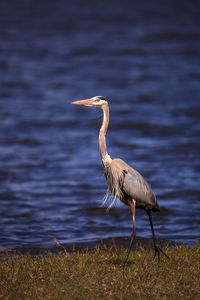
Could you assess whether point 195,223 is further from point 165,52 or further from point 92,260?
point 165,52

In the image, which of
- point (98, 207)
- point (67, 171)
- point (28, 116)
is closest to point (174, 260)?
point (98, 207)

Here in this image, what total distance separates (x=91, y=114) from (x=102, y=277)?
15.8 meters

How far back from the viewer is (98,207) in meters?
11.9

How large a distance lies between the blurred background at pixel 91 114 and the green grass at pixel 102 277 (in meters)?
2.28

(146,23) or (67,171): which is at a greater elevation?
(146,23)

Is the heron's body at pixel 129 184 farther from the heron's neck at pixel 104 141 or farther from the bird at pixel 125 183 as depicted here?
the heron's neck at pixel 104 141

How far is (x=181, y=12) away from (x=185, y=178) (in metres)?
22.1

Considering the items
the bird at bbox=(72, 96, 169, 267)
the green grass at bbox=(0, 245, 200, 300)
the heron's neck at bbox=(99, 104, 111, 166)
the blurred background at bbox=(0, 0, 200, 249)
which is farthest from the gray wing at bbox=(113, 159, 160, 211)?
the blurred background at bbox=(0, 0, 200, 249)

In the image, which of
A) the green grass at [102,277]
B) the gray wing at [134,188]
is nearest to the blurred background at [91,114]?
the green grass at [102,277]

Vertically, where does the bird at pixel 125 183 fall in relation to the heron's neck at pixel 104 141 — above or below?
below

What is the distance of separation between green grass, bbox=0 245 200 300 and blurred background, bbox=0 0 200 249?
2.28m

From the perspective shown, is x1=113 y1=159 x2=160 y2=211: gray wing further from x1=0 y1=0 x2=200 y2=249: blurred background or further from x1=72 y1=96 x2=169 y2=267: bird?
x1=0 y1=0 x2=200 y2=249: blurred background

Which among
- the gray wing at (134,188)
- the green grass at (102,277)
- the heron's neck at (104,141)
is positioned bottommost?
the green grass at (102,277)

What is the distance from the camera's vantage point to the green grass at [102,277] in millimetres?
5883
